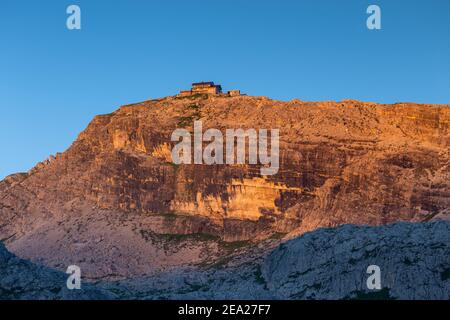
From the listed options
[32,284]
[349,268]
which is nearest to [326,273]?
[349,268]

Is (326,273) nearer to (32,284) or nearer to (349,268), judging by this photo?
(349,268)

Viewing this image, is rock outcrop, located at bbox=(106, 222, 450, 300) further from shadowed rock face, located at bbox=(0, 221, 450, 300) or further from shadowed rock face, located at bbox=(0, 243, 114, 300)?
shadowed rock face, located at bbox=(0, 243, 114, 300)

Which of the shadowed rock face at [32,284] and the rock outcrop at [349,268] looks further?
the rock outcrop at [349,268]

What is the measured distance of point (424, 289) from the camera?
12912 cm

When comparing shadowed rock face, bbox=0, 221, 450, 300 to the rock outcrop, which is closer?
shadowed rock face, bbox=0, 221, 450, 300

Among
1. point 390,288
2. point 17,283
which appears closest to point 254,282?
point 390,288

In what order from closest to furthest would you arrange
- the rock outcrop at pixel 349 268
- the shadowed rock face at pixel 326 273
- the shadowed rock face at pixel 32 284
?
the shadowed rock face at pixel 32 284, the shadowed rock face at pixel 326 273, the rock outcrop at pixel 349 268

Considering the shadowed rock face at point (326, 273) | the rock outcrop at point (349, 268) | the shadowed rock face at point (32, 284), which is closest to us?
Answer: the shadowed rock face at point (32, 284)

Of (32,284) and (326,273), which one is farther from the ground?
(32,284)

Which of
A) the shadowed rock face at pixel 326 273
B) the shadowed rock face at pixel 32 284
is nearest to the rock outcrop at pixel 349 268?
the shadowed rock face at pixel 326 273

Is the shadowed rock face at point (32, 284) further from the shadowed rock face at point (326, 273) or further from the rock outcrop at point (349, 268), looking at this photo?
the rock outcrop at point (349, 268)

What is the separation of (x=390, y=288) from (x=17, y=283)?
4316 cm

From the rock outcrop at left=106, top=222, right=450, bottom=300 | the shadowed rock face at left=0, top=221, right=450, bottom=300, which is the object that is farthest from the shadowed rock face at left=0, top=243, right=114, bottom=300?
the rock outcrop at left=106, top=222, right=450, bottom=300
